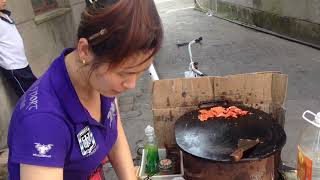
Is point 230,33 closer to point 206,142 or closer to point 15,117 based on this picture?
point 206,142

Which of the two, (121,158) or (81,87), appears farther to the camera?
(121,158)

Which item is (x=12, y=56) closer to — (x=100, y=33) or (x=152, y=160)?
(x=152, y=160)

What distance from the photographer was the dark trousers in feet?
16.6

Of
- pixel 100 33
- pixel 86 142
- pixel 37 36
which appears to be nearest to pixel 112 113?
pixel 86 142


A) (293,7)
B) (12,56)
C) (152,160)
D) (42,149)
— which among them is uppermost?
(42,149)

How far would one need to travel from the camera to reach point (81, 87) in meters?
1.47

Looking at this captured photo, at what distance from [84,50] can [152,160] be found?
1.49 m

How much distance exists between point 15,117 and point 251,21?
11942mm

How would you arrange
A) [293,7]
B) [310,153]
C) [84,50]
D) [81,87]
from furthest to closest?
[293,7]
[310,153]
[81,87]
[84,50]

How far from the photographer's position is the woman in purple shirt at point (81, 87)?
1211 mm

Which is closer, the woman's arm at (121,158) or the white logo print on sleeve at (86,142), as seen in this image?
the white logo print on sleeve at (86,142)

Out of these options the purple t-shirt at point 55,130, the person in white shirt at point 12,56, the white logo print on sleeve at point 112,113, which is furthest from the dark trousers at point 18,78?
the purple t-shirt at point 55,130

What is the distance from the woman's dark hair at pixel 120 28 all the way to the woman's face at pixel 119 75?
32 mm

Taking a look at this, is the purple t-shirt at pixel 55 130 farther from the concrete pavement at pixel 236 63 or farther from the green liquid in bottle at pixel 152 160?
the concrete pavement at pixel 236 63
